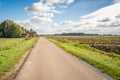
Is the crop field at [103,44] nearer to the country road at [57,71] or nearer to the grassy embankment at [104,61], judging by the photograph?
the grassy embankment at [104,61]

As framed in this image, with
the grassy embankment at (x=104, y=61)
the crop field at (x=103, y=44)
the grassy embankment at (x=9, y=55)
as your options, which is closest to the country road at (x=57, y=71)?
the grassy embankment at (x=104, y=61)

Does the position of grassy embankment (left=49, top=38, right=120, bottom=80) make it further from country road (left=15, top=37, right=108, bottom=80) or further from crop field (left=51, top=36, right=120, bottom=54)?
crop field (left=51, top=36, right=120, bottom=54)

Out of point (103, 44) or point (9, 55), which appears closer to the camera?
point (9, 55)

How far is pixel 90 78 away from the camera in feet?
30.6

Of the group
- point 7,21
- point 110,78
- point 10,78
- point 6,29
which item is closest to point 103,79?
point 110,78

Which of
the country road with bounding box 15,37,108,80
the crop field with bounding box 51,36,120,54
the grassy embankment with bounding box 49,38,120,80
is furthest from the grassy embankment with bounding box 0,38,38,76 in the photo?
the crop field with bounding box 51,36,120,54

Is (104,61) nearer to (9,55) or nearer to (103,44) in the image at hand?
(9,55)

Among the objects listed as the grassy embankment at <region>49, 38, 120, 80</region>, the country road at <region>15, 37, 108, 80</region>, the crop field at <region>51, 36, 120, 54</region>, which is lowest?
the crop field at <region>51, 36, 120, 54</region>

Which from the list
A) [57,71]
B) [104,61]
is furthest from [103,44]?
[57,71]

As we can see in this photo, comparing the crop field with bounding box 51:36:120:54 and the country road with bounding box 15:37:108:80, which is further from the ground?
the country road with bounding box 15:37:108:80

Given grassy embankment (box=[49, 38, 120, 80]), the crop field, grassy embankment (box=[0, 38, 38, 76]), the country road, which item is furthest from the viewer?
the crop field

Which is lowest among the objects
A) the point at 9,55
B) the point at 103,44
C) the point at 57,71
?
the point at 103,44

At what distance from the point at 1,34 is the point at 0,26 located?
25.8 ft

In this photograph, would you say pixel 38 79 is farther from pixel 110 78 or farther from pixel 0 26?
pixel 0 26
